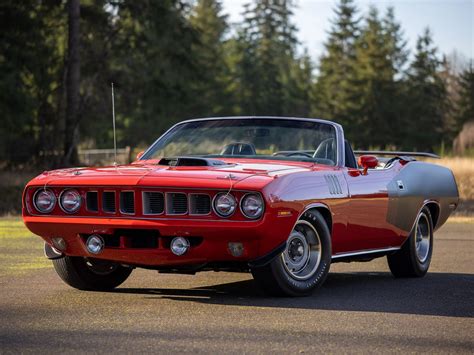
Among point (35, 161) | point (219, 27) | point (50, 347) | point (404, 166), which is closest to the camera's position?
point (50, 347)

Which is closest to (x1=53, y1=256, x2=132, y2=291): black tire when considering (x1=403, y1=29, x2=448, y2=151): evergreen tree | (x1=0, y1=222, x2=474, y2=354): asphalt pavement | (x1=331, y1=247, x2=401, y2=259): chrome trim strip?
(x1=0, y1=222, x2=474, y2=354): asphalt pavement

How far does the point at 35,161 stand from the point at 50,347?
1288 inches

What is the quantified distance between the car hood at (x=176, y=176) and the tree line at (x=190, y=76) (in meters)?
24.3

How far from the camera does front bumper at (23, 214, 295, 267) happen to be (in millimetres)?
7270

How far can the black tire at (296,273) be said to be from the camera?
7.55 m

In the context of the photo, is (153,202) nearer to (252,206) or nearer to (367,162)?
(252,206)

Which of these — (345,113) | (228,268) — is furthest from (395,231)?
(345,113)

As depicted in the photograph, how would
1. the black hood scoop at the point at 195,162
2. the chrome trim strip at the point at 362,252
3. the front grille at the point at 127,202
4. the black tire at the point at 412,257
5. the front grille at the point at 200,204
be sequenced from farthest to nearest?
the black tire at the point at 412,257 < the chrome trim strip at the point at 362,252 < the black hood scoop at the point at 195,162 < the front grille at the point at 127,202 < the front grille at the point at 200,204

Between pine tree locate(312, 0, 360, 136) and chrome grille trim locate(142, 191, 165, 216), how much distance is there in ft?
242

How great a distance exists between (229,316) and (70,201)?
5.50 feet

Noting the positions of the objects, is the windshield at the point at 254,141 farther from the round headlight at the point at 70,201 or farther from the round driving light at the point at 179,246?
the round driving light at the point at 179,246

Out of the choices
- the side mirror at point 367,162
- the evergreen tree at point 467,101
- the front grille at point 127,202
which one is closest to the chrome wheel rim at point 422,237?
the side mirror at point 367,162

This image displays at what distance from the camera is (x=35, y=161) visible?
37.6 m

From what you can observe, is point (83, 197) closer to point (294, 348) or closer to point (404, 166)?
point (294, 348)
